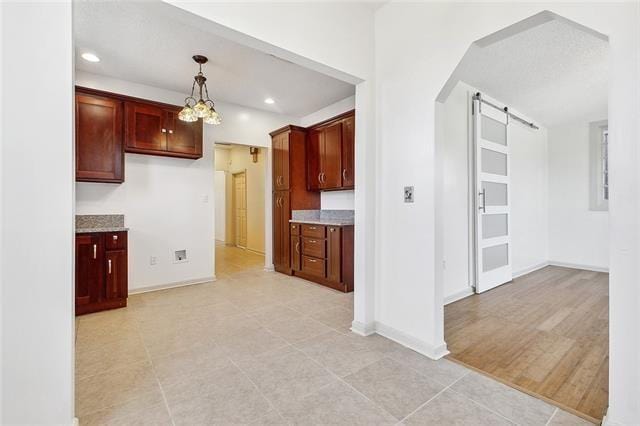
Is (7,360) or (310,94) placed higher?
(310,94)

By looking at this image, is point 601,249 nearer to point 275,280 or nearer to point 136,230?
point 275,280

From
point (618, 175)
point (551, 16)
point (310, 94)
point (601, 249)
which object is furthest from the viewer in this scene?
point (601, 249)

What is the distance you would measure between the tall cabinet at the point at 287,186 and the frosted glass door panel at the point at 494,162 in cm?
262

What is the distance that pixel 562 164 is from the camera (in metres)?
5.36

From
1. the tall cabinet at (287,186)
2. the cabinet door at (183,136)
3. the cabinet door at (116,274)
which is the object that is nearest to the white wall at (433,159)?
the tall cabinet at (287,186)

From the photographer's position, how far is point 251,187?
748 centimetres

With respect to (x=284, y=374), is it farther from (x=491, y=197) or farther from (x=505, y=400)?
(x=491, y=197)

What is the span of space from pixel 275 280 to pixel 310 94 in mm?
2903

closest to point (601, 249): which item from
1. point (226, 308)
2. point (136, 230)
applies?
point (226, 308)

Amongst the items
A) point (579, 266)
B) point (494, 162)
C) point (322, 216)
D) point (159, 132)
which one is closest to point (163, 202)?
point (159, 132)

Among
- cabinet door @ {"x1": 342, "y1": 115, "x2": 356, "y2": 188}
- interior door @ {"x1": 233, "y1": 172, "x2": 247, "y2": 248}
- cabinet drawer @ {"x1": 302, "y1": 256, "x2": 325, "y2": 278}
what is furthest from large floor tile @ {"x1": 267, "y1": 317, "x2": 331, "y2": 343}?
interior door @ {"x1": 233, "y1": 172, "x2": 247, "y2": 248}

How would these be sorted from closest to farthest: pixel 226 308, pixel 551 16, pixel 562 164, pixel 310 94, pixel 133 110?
1. pixel 551 16
2. pixel 226 308
3. pixel 133 110
4. pixel 310 94
5. pixel 562 164

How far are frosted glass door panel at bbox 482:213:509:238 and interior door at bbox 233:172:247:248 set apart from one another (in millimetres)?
5820

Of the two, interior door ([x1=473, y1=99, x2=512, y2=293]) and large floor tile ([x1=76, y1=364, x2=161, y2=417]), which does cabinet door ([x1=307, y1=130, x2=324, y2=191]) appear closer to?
interior door ([x1=473, y1=99, x2=512, y2=293])
